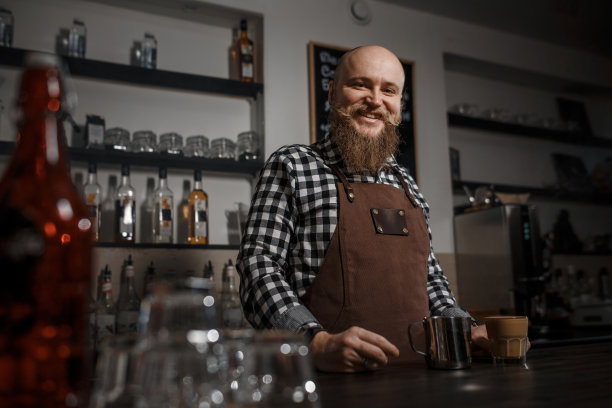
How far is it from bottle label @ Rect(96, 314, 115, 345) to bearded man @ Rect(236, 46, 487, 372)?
122cm

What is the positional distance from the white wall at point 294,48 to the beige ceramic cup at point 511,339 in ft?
6.68

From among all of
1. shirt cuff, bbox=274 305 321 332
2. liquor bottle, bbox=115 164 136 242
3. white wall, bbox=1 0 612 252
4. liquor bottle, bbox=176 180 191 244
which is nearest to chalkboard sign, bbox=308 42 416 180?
white wall, bbox=1 0 612 252

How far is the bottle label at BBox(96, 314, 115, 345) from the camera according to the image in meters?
2.24

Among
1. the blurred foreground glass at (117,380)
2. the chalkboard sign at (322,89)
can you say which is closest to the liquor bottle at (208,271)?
the chalkboard sign at (322,89)

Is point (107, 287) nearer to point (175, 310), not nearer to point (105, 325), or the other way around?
point (105, 325)

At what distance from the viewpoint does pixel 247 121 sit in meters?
2.99

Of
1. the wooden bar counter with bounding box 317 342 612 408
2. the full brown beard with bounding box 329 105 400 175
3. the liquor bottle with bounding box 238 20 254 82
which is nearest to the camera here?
the wooden bar counter with bounding box 317 342 612 408

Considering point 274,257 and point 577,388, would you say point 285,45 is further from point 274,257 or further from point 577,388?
point 577,388

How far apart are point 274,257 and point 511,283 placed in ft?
6.55

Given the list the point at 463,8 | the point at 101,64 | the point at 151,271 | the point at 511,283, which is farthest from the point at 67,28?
the point at 511,283

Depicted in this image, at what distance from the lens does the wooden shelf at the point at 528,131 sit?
353 cm

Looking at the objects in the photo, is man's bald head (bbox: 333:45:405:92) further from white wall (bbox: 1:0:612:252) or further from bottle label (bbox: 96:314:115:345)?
bottle label (bbox: 96:314:115:345)

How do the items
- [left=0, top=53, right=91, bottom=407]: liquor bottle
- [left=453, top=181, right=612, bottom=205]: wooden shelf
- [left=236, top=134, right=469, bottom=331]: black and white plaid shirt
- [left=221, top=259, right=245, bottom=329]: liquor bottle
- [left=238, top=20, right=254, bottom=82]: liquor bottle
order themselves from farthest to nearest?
[left=453, top=181, right=612, bottom=205]: wooden shelf → [left=238, top=20, right=254, bottom=82]: liquor bottle → [left=221, top=259, right=245, bottom=329]: liquor bottle → [left=236, top=134, right=469, bottom=331]: black and white plaid shirt → [left=0, top=53, right=91, bottom=407]: liquor bottle

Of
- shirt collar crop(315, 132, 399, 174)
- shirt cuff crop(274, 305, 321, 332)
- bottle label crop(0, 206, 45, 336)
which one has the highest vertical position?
shirt collar crop(315, 132, 399, 174)
